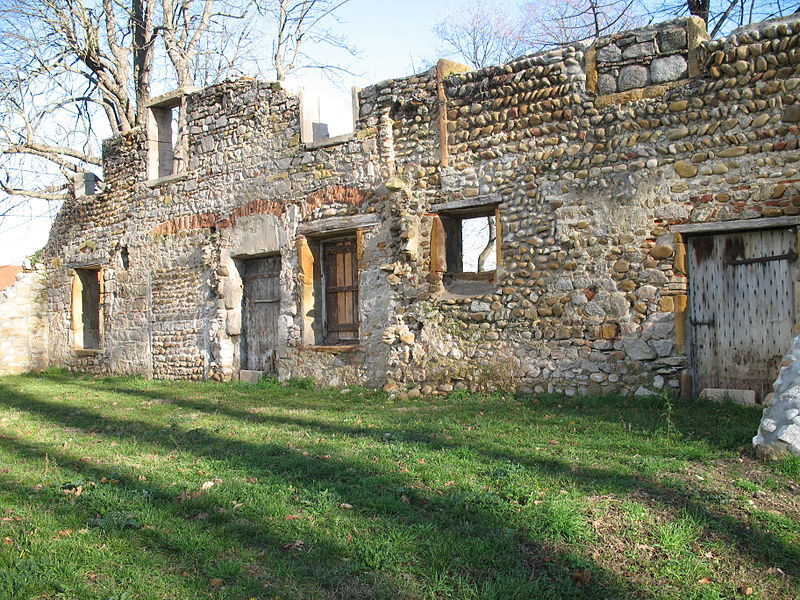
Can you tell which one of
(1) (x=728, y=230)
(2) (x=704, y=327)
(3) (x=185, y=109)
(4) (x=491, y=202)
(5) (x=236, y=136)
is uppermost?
(3) (x=185, y=109)

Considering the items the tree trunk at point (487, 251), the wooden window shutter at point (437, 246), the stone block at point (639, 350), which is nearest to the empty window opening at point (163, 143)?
the wooden window shutter at point (437, 246)

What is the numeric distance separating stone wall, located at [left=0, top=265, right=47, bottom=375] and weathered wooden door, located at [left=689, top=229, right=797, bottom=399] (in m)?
13.3

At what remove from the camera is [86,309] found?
48.4 feet

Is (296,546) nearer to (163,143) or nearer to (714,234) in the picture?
(714,234)

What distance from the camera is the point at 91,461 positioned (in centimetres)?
532

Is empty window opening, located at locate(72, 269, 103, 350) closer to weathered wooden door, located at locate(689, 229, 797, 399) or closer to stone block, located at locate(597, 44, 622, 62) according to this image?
stone block, located at locate(597, 44, 622, 62)

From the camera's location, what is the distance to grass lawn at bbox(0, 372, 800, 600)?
326 cm

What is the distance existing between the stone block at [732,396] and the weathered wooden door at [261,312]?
6434 mm

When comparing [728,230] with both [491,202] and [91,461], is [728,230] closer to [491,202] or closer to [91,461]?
[491,202]

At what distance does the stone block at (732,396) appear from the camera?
681 centimetres

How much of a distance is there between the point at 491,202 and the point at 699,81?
2.63 meters

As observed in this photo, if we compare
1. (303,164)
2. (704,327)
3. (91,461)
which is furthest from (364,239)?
(91,461)

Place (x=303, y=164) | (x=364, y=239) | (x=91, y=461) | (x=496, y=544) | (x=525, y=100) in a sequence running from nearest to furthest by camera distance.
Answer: (x=496, y=544) → (x=91, y=461) → (x=525, y=100) → (x=364, y=239) → (x=303, y=164)

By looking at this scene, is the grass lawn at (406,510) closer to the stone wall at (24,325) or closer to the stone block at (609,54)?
the stone block at (609,54)
